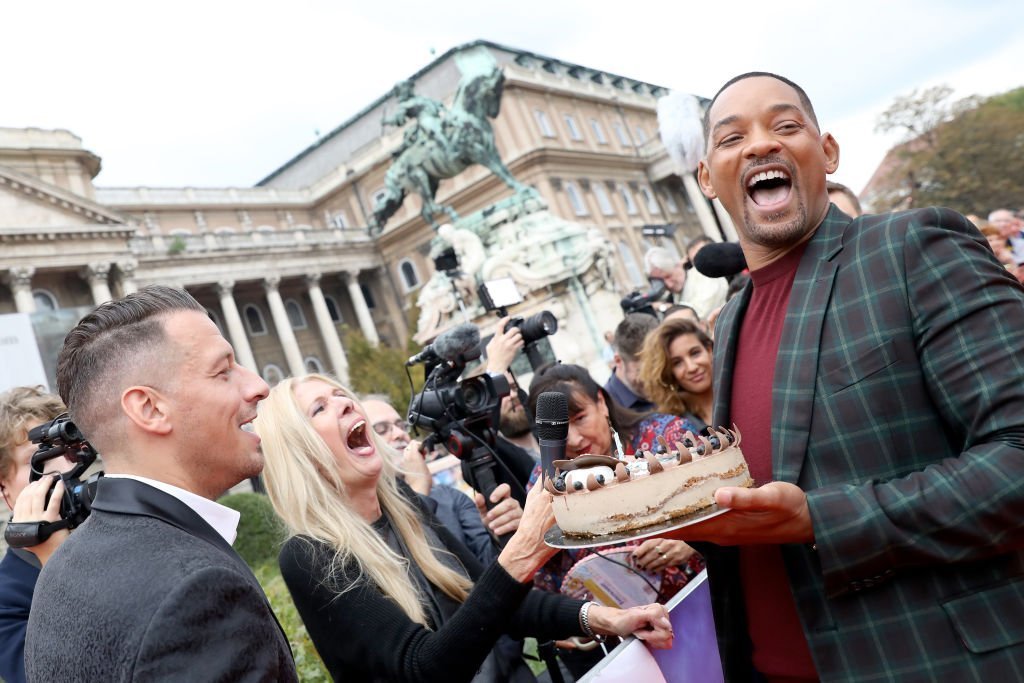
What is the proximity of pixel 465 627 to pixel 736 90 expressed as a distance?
170cm

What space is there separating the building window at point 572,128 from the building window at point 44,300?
33.2 meters

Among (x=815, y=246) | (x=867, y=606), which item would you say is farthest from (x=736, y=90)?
(x=867, y=606)

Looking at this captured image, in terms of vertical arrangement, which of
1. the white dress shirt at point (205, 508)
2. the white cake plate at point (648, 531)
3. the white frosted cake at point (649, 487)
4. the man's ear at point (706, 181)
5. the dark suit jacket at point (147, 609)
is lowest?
the white cake plate at point (648, 531)

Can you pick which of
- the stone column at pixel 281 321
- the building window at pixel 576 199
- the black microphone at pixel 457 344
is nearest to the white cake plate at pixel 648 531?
the black microphone at pixel 457 344

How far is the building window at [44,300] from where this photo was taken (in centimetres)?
3541

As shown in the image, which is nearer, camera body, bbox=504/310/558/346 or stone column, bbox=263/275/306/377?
camera body, bbox=504/310/558/346

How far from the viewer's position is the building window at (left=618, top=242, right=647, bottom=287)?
49.2m

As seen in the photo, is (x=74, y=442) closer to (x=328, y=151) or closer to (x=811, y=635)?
(x=811, y=635)

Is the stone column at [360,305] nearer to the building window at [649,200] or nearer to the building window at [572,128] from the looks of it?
the building window at [572,128]

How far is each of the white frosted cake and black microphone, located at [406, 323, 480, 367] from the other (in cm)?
167

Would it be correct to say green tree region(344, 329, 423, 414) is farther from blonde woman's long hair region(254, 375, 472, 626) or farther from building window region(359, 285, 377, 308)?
blonde woman's long hair region(254, 375, 472, 626)

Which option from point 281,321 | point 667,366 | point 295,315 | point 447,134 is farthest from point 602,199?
point 667,366

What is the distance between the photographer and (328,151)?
58.8 m

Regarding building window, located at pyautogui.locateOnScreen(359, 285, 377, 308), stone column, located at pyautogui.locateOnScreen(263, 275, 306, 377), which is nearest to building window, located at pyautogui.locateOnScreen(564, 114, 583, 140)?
building window, located at pyautogui.locateOnScreen(359, 285, 377, 308)
